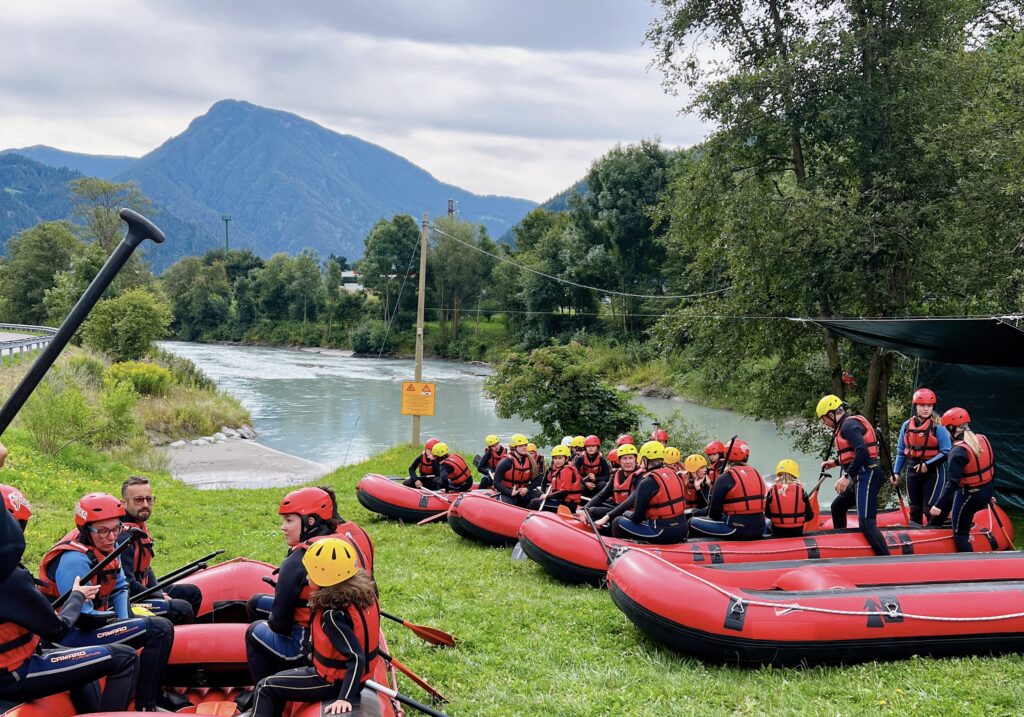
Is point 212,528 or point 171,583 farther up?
point 171,583

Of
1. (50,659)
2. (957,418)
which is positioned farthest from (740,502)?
(50,659)

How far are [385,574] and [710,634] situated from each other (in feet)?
12.2

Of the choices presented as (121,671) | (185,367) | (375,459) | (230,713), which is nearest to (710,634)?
(230,713)

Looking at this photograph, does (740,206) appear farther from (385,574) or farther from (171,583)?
(171,583)

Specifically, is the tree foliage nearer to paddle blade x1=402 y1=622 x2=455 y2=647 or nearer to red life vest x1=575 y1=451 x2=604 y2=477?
red life vest x1=575 y1=451 x2=604 y2=477

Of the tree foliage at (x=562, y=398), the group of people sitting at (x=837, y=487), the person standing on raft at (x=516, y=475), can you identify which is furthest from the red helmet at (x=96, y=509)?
the tree foliage at (x=562, y=398)

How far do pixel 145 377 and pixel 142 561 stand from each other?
2010 cm

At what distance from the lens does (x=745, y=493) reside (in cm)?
720

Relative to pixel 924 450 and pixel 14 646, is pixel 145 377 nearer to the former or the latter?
pixel 14 646

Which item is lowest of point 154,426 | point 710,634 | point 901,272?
point 154,426

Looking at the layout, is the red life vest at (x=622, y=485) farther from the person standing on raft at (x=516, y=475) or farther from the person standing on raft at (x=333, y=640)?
the person standing on raft at (x=333, y=640)

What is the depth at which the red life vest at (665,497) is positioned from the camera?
→ 6.97m

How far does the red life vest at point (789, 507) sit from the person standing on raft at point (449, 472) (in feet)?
16.9

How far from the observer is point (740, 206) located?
36.4 feet
